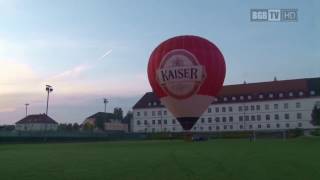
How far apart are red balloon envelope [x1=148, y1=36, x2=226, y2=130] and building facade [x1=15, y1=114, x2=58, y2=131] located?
111189 mm

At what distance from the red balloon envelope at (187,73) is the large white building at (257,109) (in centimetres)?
7656

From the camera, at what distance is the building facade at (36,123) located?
140m

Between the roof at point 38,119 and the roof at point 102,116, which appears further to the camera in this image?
the roof at point 102,116

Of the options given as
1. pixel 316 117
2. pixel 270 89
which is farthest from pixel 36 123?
pixel 316 117

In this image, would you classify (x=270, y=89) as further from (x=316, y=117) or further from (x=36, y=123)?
(x=36, y=123)

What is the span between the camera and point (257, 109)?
116 metres

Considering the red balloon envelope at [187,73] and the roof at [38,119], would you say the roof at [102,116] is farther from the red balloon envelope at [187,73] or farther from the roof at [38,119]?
the red balloon envelope at [187,73]

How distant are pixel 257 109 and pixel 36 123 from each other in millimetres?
63117

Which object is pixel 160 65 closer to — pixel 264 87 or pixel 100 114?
pixel 264 87

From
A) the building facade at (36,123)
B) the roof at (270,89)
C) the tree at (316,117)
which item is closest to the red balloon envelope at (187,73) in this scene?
the tree at (316,117)

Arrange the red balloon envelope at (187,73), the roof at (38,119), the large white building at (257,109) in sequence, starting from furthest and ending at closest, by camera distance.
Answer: the roof at (38,119)
the large white building at (257,109)
the red balloon envelope at (187,73)

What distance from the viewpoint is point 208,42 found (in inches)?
1268

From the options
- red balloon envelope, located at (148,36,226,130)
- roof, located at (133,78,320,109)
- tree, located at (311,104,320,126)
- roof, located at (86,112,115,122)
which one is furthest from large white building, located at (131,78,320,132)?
red balloon envelope, located at (148,36,226,130)

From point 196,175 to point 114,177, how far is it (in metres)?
2.61
